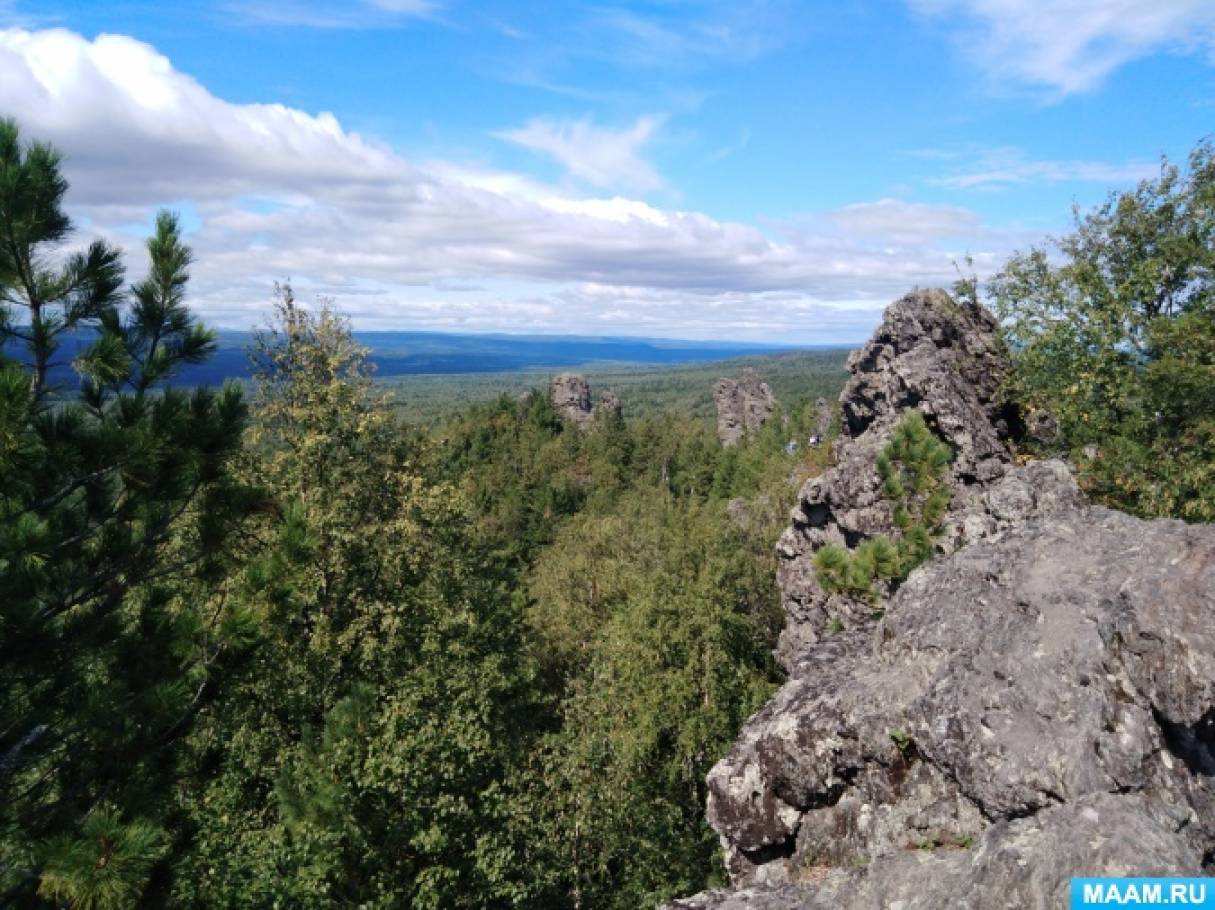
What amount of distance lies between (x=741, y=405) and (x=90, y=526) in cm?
10825

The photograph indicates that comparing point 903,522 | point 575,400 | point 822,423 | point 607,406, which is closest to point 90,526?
point 903,522

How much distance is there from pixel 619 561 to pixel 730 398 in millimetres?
81638

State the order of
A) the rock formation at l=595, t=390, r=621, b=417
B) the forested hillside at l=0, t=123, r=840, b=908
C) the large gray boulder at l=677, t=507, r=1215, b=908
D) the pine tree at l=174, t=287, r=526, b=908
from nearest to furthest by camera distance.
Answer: the large gray boulder at l=677, t=507, r=1215, b=908 → the forested hillside at l=0, t=123, r=840, b=908 → the pine tree at l=174, t=287, r=526, b=908 → the rock formation at l=595, t=390, r=621, b=417

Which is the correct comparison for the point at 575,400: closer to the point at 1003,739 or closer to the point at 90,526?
the point at 90,526

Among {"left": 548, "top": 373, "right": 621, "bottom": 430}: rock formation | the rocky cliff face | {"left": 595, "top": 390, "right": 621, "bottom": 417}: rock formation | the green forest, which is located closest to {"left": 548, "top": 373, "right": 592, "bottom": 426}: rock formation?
{"left": 548, "top": 373, "right": 621, "bottom": 430}: rock formation

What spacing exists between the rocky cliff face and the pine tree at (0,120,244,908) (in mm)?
6508

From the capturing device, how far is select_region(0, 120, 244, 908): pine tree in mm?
7023

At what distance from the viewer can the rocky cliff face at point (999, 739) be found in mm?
6434

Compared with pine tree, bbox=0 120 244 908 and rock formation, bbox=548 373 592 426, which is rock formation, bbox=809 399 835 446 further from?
pine tree, bbox=0 120 244 908

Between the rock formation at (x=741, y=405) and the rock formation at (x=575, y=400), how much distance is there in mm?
17119

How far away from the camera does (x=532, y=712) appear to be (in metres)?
26.2

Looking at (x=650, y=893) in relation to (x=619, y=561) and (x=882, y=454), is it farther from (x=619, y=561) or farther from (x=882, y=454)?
(x=619, y=561)

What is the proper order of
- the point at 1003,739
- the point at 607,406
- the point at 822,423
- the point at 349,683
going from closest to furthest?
the point at 1003,739 < the point at 349,683 < the point at 822,423 < the point at 607,406

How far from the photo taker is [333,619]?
16.8 metres
